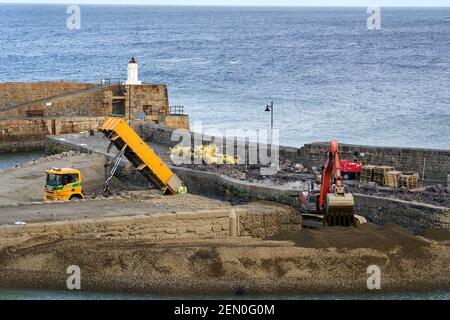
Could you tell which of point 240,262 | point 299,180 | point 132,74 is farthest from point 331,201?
point 132,74

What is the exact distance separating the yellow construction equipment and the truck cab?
236cm

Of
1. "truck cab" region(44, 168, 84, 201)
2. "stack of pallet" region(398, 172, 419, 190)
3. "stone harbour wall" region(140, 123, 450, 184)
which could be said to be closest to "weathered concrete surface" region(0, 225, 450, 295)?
"truck cab" region(44, 168, 84, 201)

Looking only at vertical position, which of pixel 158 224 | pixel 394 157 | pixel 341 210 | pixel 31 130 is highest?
pixel 394 157

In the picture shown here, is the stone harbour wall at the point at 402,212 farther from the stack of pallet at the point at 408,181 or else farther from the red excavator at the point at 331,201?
the stack of pallet at the point at 408,181

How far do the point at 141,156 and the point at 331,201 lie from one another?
7567 millimetres

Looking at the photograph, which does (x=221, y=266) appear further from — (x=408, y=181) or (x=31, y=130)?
(x=31, y=130)

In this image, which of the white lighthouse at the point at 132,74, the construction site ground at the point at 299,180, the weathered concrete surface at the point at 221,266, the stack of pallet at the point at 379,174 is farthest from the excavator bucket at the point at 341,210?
the white lighthouse at the point at 132,74

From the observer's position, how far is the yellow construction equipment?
34562mm

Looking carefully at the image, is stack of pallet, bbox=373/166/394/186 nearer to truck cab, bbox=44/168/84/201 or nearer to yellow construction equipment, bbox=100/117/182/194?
yellow construction equipment, bbox=100/117/182/194

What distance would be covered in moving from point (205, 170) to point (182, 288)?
432 inches

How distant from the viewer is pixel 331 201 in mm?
29562

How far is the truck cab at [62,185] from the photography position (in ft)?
107
